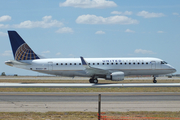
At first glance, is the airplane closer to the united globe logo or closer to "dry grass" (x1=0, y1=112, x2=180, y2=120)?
the united globe logo

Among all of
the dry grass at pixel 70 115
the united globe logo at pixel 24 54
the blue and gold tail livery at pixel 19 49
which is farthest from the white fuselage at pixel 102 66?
the dry grass at pixel 70 115

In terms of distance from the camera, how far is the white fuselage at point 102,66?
4016 cm

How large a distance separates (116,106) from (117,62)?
25.0 meters

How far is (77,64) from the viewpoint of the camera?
133 ft

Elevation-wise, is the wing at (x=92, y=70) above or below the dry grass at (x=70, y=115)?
above

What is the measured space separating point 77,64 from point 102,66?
13.0 feet

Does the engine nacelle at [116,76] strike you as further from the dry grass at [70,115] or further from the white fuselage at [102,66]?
the dry grass at [70,115]

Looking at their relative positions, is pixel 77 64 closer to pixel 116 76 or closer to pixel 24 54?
pixel 116 76

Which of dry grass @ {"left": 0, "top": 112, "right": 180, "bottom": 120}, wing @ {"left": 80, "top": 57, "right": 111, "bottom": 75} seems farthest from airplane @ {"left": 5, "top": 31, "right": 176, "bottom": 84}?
dry grass @ {"left": 0, "top": 112, "right": 180, "bottom": 120}

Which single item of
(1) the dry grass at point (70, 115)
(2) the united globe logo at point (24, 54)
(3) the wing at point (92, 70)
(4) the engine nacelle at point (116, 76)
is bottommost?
(1) the dry grass at point (70, 115)

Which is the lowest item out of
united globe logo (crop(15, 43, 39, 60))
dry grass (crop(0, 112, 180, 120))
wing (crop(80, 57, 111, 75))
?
dry grass (crop(0, 112, 180, 120))

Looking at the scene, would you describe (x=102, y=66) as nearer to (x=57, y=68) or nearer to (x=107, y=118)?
(x=57, y=68)

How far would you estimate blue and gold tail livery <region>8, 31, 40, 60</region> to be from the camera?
135ft

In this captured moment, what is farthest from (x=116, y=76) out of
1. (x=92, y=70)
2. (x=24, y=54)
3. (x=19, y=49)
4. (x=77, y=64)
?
(x=19, y=49)
